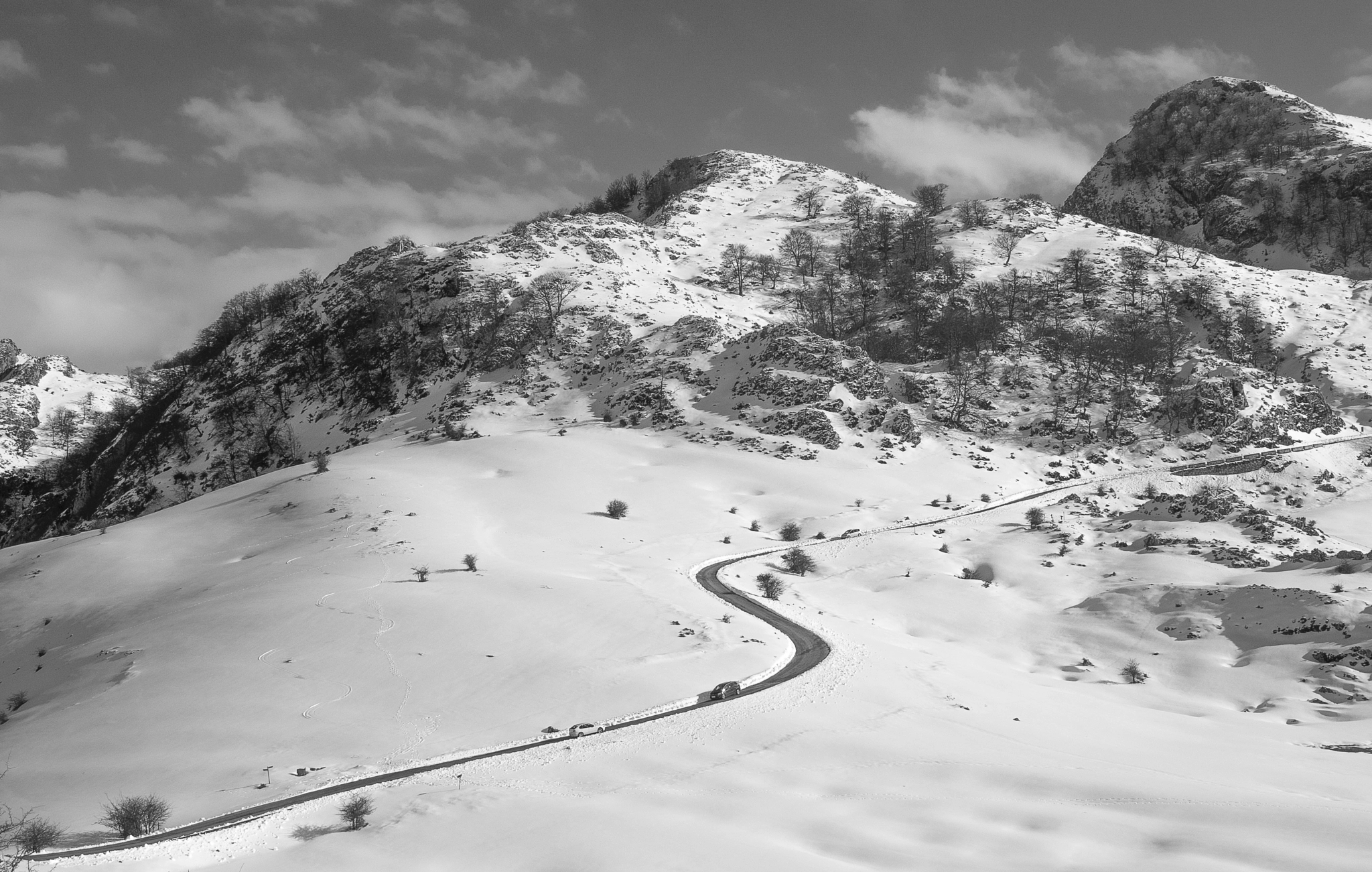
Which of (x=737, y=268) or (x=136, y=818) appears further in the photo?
(x=737, y=268)

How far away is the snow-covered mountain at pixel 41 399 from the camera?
100 m

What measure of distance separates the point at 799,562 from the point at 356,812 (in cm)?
2880

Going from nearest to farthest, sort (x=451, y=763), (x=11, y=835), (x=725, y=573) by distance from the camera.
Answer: (x=11, y=835), (x=451, y=763), (x=725, y=573)

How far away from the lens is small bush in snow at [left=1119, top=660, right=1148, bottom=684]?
28.9 meters

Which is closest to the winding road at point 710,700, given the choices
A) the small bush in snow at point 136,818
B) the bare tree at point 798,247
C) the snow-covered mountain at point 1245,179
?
the small bush in snow at point 136,818

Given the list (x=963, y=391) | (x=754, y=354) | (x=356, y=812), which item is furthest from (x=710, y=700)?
(x=963, y=391)

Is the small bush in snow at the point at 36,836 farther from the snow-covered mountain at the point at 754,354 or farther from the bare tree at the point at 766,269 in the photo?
the bare tree at the point at 766,269

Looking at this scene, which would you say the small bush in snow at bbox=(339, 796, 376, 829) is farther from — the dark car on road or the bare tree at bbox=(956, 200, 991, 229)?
the bare tree at bbox=(956, 200, 991, 229)

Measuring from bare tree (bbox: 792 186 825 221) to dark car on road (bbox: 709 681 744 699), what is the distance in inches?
4660

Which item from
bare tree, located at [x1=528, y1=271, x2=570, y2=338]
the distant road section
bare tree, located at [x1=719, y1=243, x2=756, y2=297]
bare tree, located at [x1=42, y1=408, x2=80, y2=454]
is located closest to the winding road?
the distant road section

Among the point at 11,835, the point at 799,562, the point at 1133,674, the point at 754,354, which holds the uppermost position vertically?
the point at 754,354

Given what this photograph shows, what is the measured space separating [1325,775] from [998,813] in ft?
27.6

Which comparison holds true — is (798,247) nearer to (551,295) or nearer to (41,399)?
(551,295)

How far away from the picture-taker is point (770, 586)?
38.6m
